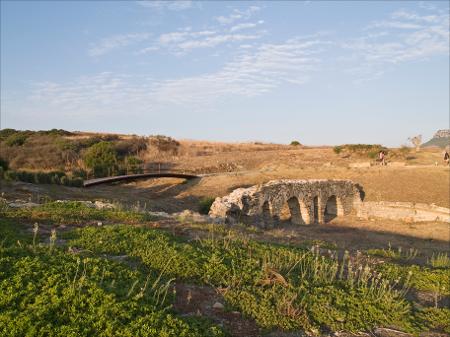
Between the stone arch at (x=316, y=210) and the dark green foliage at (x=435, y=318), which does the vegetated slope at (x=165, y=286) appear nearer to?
the dark green foliage at (x=435, y=318)

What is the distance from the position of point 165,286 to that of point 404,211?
19.1 m

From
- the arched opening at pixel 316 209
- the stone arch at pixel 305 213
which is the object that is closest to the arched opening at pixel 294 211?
the stone arch at pixel 305 213

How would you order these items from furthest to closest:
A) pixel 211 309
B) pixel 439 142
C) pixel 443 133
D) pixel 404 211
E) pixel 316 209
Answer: pixel 439 142 < pixel 443 133 < pixel 316 209 < pixel 404 211 < pixel 211 309

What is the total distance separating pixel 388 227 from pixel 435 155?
20700 millimetres

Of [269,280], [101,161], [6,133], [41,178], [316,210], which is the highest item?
[6,133]

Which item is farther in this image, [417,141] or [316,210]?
[417,141]

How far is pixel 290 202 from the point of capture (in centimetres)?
2084

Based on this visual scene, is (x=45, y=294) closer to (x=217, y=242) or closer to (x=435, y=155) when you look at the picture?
(x=217, y=242)

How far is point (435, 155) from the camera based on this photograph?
37156 mm

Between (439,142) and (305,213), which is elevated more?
(439,142)

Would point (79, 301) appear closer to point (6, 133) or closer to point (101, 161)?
point (101, 161)

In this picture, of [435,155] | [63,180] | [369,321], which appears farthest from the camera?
[435,155]

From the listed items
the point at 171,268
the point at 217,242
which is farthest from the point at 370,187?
the point at 171,268

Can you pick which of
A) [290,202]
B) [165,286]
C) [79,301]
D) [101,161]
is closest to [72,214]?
[165,286]
